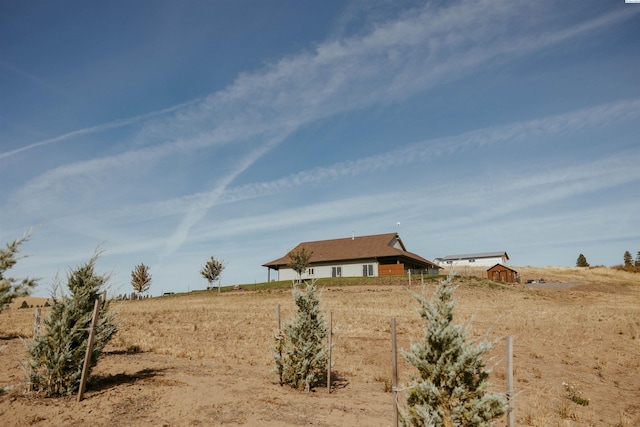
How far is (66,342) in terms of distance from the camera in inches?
412

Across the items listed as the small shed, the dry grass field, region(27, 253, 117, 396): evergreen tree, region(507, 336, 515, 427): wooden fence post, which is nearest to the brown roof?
the small shed

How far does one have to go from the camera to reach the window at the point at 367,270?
5454 cm

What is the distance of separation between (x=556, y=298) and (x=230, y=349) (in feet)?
118

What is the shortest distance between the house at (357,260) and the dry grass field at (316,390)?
20957 mm

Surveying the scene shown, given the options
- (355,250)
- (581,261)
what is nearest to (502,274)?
(355,250)

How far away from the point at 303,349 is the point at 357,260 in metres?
44.0

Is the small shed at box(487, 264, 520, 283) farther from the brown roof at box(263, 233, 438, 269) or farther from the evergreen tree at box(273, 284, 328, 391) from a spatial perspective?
the evergreen tree at box(273, 284, 328, 391)

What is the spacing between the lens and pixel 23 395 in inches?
403

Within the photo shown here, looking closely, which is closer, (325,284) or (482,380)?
(482,380)

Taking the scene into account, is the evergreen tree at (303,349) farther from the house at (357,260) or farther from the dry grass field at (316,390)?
the house at (357,260)

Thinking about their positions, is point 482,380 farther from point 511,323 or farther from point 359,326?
point 511,323

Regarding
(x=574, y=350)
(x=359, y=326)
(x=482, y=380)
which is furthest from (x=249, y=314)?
(x=482, y=380)

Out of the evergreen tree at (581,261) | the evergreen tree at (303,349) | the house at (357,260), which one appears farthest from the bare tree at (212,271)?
the evergreen tree at (581,261)

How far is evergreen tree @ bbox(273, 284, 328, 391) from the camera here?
1220cm
